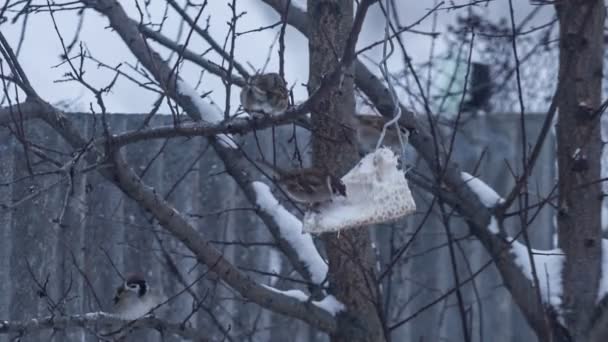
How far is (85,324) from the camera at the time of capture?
335cm

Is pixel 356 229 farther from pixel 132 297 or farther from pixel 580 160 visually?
pixel 132 297

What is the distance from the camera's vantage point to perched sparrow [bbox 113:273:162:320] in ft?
14.6

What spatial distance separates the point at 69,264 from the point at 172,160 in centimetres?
71

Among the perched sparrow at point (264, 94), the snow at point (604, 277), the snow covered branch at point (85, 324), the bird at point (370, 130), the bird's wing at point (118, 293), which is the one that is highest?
the perched sparrow at point (264, 94)

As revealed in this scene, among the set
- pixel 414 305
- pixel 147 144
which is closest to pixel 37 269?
pixel 147 144

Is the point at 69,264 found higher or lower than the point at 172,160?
lower

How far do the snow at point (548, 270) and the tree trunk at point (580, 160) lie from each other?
0.02m

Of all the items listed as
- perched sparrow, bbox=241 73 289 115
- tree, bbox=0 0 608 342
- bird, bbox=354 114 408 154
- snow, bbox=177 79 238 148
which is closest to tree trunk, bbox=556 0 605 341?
tree, bbox=0 0 608 342

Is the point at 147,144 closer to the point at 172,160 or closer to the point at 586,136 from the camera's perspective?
the point at 172,160

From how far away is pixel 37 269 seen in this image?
4465 millimetres

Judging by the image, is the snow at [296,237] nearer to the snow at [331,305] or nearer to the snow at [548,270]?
the snow at [331,305]

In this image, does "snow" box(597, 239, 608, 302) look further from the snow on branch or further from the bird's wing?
the bird's wing

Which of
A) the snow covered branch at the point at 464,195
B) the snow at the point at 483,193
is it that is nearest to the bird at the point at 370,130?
the snow covered branch at the point at 464,195

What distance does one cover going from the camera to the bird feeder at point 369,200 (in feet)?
9.53
